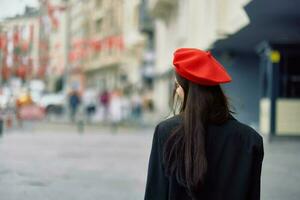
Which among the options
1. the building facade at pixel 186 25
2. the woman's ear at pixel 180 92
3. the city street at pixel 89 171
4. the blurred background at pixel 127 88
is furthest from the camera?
the building facade at pixel 186 25

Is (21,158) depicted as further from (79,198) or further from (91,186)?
(79,198)

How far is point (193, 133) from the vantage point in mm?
3033

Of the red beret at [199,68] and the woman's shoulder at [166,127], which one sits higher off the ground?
the red beret at [199,68]

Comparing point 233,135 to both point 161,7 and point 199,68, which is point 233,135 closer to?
point 199,68

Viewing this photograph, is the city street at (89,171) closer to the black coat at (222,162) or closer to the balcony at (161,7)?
the black coat at (222,162)

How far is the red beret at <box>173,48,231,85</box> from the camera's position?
302 cm

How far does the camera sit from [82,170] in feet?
40.5

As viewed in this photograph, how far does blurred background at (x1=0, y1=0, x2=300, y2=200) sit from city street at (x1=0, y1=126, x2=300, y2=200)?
2cm

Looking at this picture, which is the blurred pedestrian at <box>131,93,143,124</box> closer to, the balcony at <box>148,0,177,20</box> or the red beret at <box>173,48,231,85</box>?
the balcony at <box>148,0,177,20</box>

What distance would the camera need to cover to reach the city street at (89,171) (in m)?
9.45

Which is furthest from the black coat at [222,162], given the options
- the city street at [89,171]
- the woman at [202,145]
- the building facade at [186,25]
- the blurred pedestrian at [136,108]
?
the blurred pedestrian at [136,108]

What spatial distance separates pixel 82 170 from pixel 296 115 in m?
9.37

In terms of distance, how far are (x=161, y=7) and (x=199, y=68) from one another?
43.4 m

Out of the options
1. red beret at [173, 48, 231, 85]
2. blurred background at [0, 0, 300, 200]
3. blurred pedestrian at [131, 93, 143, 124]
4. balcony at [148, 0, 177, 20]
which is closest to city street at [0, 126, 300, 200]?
blurred background at [0, 0, 300, 200]
